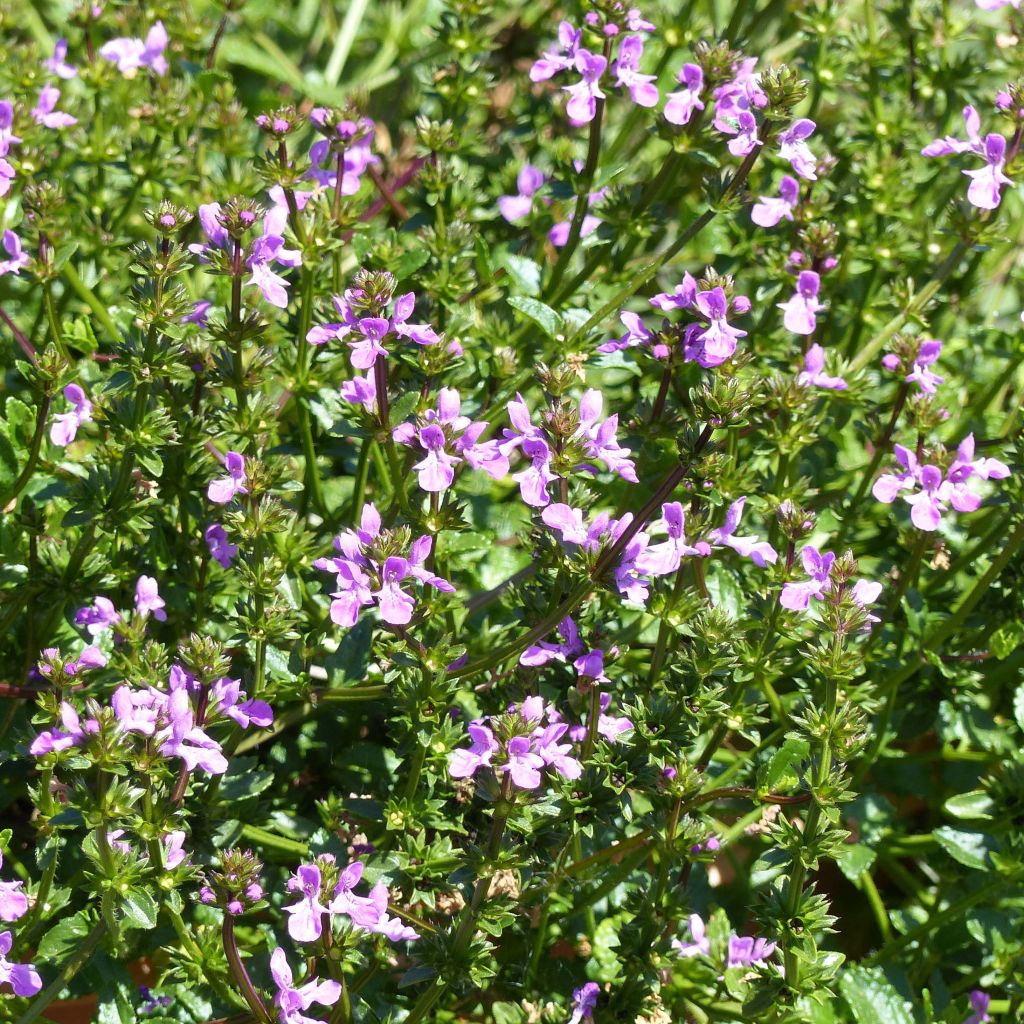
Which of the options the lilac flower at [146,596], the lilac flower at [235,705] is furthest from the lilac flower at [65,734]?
the lilac flower at [146,596]

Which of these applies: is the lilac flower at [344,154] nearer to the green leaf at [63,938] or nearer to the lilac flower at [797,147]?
the lilac flower at [797,147]

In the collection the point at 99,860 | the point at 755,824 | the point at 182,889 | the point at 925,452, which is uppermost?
the point at 925,452

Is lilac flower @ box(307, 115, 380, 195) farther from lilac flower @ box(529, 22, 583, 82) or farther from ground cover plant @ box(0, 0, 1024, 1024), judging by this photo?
lilac flower @ box(529, 22, 583, 82)

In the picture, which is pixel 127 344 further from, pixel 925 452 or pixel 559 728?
pixel 925 452

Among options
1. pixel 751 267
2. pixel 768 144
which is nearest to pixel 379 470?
pixel 768 144

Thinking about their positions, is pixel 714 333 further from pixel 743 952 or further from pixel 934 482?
pixel 743 952

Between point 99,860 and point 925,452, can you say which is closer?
point 99,860

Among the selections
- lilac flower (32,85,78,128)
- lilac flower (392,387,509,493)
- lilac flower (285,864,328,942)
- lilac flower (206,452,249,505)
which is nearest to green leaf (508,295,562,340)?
lilac flower (392,387,509,493)
